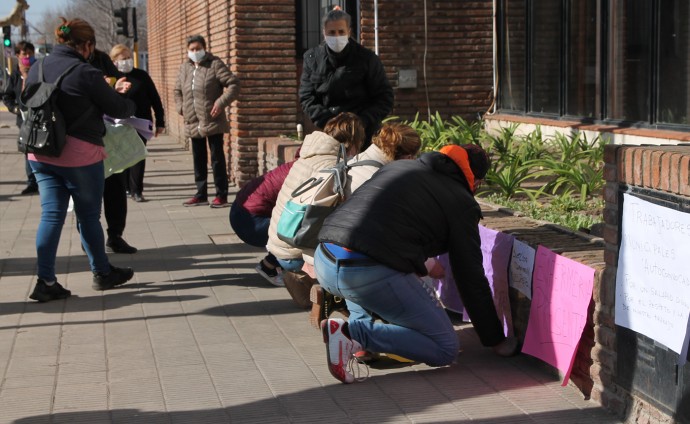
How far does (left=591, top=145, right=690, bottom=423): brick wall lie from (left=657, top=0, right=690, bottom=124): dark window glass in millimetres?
5901

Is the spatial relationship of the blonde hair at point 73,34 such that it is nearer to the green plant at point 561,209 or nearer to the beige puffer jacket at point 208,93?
the green plant at point 561,209

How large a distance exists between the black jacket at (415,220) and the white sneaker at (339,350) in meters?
0.44

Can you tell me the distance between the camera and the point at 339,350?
566cm

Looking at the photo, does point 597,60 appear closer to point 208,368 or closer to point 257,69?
point 257,69

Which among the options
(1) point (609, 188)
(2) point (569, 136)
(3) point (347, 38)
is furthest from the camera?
(2) point (569, 136)

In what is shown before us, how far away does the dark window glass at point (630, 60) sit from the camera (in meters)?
11.2

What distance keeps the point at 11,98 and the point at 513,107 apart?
21.1 ft

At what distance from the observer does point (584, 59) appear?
1266cm

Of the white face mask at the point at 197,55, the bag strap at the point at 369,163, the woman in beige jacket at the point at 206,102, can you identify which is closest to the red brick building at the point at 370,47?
the woman in beige jacket at the point at 206,102

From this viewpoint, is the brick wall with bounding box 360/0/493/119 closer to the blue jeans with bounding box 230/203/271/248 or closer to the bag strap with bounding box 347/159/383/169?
the blue jeans with bounding box 230/203/271/248

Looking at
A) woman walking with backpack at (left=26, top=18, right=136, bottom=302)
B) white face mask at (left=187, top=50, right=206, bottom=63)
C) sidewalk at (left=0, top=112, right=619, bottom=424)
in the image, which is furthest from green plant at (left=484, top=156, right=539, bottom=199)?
white face mask at (left=187, top=50, right=206, bottom=63)

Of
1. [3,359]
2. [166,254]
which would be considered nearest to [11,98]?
[166,254]

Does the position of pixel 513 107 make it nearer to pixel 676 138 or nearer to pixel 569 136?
pixel 569 136

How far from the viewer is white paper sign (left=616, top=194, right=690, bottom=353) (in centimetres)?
447
